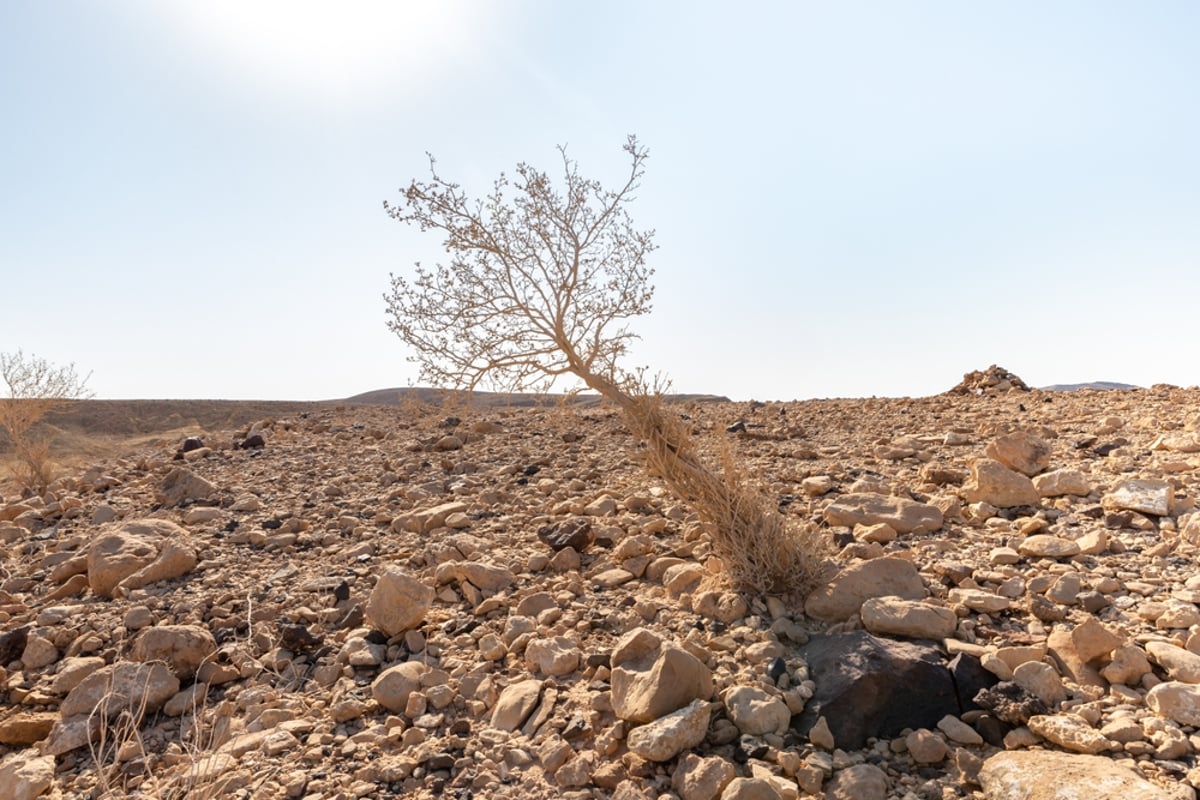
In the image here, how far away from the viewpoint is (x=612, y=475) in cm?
574

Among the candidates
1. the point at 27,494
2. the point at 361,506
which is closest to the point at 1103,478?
the point at 361,506

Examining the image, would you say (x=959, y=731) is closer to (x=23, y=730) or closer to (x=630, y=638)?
(x=630, y=638)

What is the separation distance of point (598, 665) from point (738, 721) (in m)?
0.69

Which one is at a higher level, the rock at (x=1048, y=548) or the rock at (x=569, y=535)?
the rock at (x=1048, y=548)

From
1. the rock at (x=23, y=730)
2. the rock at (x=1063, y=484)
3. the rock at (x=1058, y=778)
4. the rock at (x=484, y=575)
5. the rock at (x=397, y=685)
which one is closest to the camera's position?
the rock at (x=1058, y=778)

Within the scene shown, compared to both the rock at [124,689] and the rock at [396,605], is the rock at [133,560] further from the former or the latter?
the rock at [396,605]

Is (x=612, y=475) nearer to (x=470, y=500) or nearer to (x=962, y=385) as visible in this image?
(x=470, y=500)

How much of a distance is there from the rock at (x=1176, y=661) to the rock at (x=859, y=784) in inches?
45.4

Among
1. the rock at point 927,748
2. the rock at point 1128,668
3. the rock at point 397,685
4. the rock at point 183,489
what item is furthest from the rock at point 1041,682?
the rock at point 183,489

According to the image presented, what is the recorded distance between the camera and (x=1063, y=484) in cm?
420

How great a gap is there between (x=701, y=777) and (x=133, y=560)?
3977 millimetres

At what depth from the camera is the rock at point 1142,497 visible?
377 centimetres

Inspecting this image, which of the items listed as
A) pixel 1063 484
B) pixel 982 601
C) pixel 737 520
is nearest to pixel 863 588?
pixel 982 601

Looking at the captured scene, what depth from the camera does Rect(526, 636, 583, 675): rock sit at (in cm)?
315
